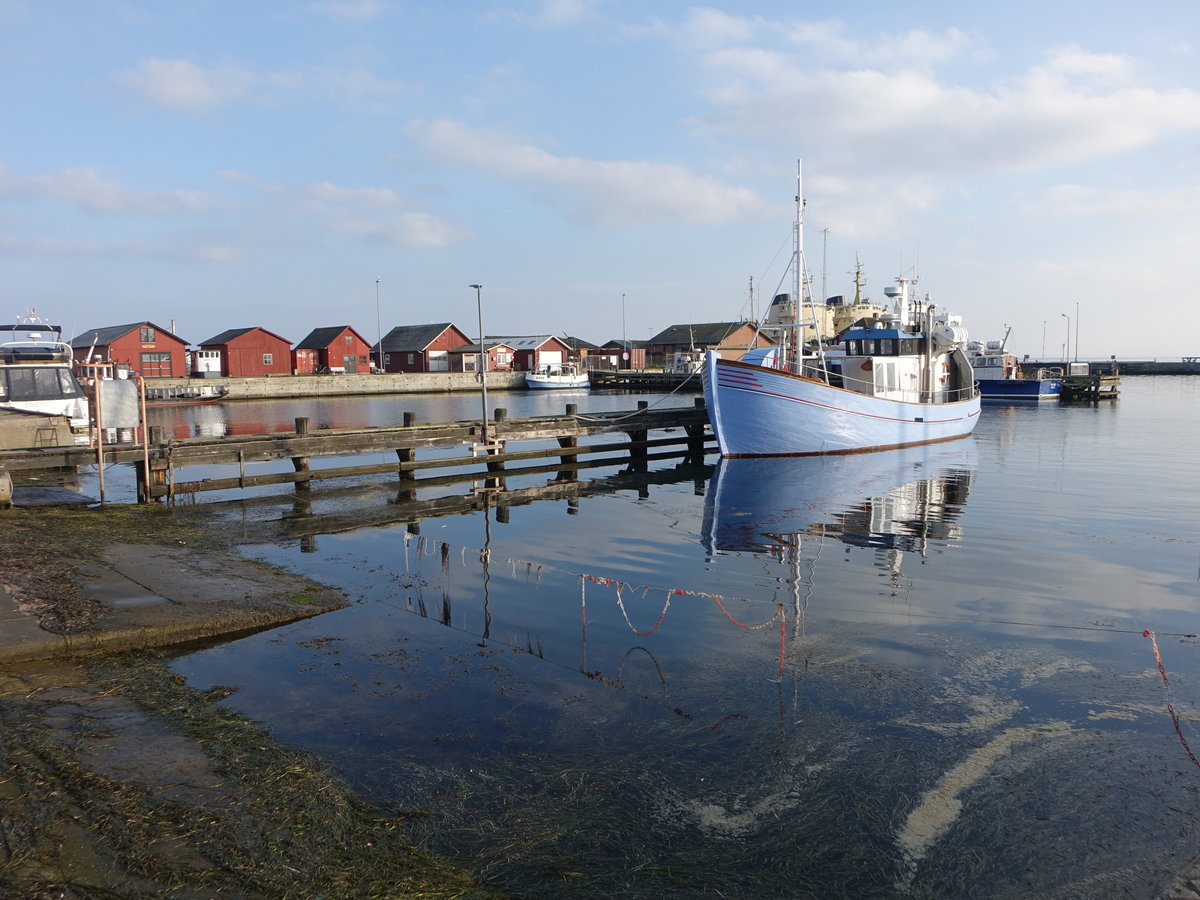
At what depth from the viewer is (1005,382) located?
70.1m

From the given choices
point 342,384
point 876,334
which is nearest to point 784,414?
point 876,334

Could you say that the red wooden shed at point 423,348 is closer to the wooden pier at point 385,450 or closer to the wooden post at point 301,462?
the wooden pier at point 385,450

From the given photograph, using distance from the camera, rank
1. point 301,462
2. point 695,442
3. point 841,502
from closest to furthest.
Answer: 1. point 301,462
2. point 841,502
3. point 695,442

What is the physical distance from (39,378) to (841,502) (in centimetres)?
2234

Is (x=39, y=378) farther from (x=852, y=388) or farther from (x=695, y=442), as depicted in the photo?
(x=852, y=388)

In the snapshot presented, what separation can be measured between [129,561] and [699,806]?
8.99 m

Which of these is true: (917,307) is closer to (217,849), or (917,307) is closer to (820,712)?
(820,712)

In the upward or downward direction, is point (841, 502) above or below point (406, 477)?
below

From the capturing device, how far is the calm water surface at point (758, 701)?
5.50 metres

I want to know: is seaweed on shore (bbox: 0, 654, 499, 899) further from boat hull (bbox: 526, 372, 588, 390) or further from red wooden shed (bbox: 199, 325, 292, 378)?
boat hull (bbox: 526, 372, 588, 390)

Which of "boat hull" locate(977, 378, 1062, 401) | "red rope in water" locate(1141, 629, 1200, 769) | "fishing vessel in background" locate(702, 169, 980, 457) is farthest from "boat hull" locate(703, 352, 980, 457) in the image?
"boat hull" locate(977, 378, 1062, 401)

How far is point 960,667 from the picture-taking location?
29.7 ft

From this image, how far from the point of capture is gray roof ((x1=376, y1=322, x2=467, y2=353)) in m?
95.1

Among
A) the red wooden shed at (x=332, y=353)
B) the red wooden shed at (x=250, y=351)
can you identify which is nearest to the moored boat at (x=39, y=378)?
the red wooden shed at (x=250, y=351)
